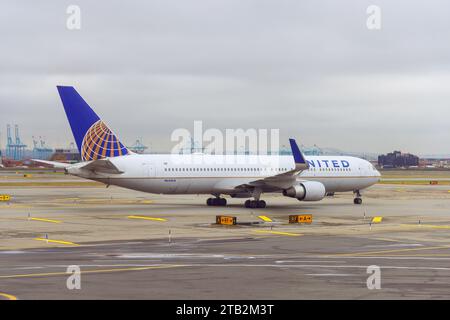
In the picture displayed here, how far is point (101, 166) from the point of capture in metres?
49.5

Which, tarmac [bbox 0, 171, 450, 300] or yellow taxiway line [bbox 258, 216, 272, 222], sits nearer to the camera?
tarmac [bbox 0, 171, 450, 300]

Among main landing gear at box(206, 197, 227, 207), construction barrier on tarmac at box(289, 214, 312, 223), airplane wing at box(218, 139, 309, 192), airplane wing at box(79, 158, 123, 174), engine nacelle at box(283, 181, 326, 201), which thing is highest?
airplane wing at box(79, 158, 123, 174)

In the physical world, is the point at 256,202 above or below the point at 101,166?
below

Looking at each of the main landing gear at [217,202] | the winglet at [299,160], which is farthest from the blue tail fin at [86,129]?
the winglet at [299,160]

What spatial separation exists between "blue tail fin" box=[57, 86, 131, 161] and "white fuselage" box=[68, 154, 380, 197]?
1.32 metres

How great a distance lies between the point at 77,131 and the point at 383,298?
35.7 metres

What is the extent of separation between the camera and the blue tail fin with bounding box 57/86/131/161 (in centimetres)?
5003

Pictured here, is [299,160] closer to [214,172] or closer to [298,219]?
[214,172]

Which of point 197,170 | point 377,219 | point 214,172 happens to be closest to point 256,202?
point 214,172

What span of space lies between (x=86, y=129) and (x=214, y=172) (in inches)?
451

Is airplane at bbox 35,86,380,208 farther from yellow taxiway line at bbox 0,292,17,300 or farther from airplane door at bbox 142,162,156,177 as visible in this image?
yellow taxiway line at bbox 0,292,17,300

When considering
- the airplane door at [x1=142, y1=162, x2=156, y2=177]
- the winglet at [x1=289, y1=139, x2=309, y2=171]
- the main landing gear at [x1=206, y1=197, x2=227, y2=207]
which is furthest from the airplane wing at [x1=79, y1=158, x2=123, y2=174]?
the winglet at [x1=289, y1=139, x2=309, y2=171]
